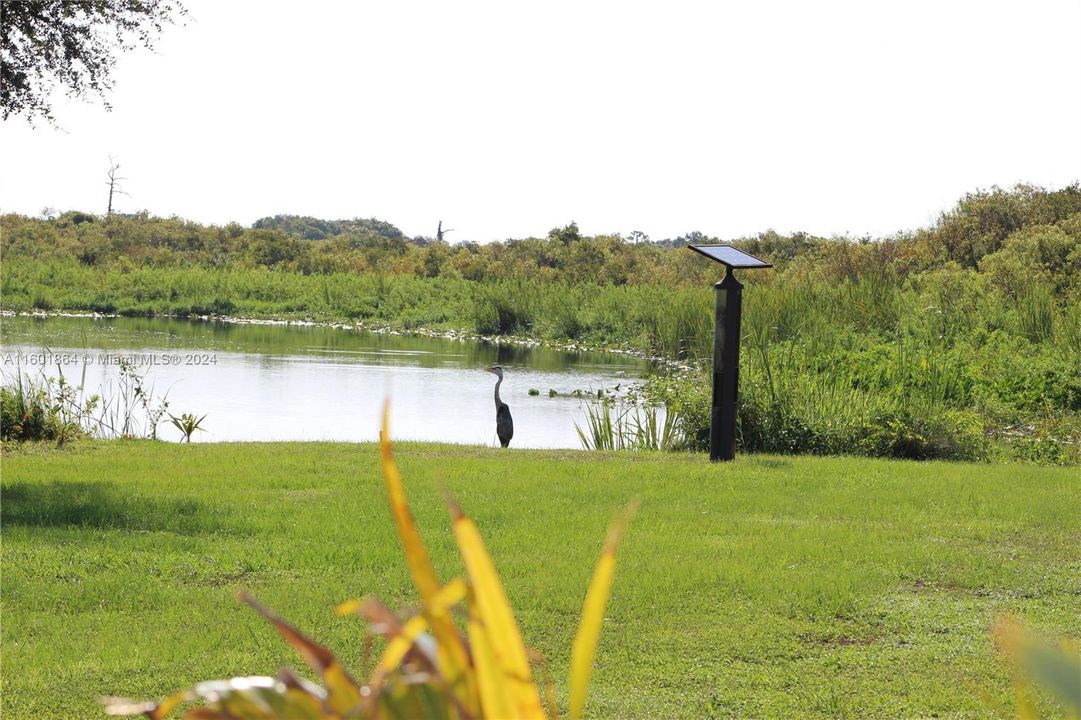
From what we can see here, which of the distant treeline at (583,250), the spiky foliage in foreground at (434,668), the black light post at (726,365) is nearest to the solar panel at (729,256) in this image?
the black light post at (726,365)

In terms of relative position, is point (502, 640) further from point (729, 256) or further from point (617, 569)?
point (729, 256)

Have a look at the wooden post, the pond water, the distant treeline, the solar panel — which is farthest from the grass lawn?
the distant treeline

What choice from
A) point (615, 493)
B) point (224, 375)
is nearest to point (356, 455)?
point (615, 493)

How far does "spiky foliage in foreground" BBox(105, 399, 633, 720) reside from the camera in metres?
0.86

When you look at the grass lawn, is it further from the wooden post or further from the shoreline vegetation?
the shoreline vegetation

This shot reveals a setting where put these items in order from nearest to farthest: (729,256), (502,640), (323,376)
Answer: (502,640), (729,256), (323,376)

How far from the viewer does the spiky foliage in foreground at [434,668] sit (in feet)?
2.81

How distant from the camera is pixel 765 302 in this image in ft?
63.3

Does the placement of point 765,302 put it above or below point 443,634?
above

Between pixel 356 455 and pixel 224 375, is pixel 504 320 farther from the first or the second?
pixel 356 455

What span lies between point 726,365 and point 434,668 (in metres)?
9.22

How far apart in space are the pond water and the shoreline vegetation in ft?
6.49

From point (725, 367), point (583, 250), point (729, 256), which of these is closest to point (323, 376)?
point (729, 256)

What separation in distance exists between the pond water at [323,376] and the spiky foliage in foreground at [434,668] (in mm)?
7301
